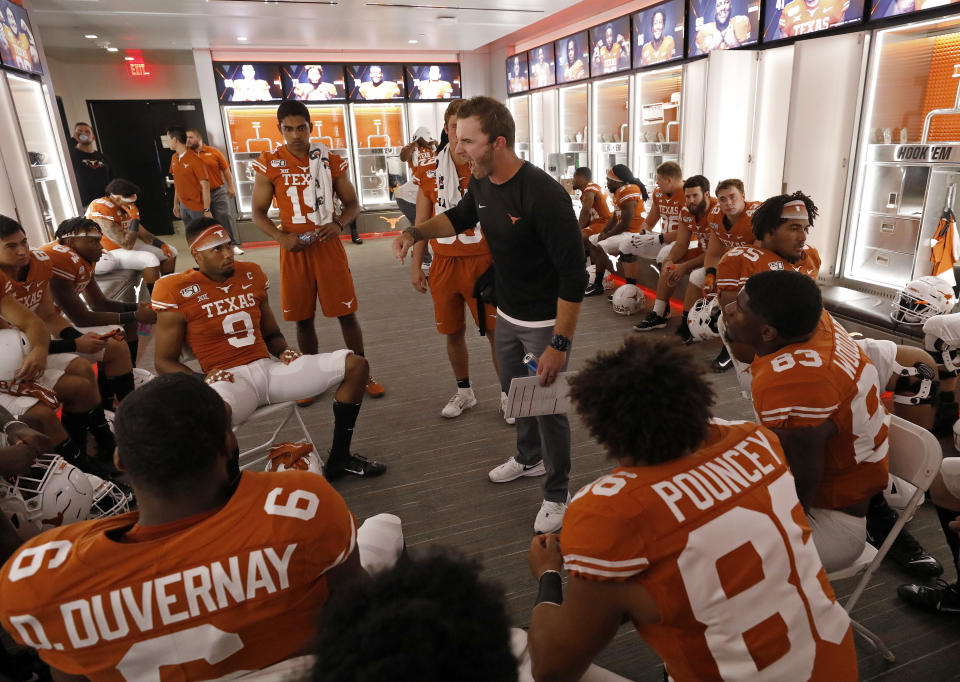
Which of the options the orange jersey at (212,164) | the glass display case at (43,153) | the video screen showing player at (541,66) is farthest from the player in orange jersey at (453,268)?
the video screen showing player at (541,66)

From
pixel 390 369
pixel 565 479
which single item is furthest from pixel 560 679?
pixel 390 369

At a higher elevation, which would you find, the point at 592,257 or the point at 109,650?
the point at 109,650

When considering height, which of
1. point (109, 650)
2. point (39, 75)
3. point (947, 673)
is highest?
point (39, 75)

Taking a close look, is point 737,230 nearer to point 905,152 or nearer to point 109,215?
point 905,152

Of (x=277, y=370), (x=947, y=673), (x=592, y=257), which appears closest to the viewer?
(x=947, y=673)

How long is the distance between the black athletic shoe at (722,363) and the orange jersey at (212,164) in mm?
7513

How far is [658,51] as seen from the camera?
722 centimetres

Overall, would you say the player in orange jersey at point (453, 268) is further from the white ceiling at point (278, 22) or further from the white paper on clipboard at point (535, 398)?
the white ceiling at point (278, 22)

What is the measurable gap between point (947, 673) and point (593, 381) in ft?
5.22

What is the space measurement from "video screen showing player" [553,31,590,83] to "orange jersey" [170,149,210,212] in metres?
5.65

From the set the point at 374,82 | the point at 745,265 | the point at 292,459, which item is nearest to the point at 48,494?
the point at 292,459

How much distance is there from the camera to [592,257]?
6.46 m

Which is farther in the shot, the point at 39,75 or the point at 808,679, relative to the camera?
the point at 39,75

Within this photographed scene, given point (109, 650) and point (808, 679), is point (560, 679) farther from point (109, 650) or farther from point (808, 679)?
point (109, 650)
